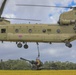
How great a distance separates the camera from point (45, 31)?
1722 inches

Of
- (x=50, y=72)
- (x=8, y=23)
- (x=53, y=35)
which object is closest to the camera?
(x=50, y=72)

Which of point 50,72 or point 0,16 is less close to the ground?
point 0,16

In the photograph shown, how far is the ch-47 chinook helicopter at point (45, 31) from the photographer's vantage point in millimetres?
43531

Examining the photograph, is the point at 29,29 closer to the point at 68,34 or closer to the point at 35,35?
the point at 35,35

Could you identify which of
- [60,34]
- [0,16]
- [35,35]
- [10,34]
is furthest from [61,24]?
[0,16]

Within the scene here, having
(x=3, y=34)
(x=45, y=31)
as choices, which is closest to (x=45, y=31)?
(x=45, y=31)

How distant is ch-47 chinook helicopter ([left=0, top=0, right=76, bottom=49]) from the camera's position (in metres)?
43.5

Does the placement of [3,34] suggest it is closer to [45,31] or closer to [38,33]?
[38,33]

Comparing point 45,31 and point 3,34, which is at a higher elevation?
point 45,31

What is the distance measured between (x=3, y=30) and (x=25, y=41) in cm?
377

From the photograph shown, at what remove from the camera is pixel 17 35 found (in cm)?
4456

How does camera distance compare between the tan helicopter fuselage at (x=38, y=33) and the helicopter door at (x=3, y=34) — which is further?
the helicopter door at (x=3, y=34)

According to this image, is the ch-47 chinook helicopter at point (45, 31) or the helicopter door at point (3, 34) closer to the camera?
the ch-47 chinook helicopter at point (45, 31)

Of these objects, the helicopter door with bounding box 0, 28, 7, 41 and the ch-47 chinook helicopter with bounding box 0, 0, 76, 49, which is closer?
the ch-47 chinook helicopter with bounding box 0, 0, 76, 49
